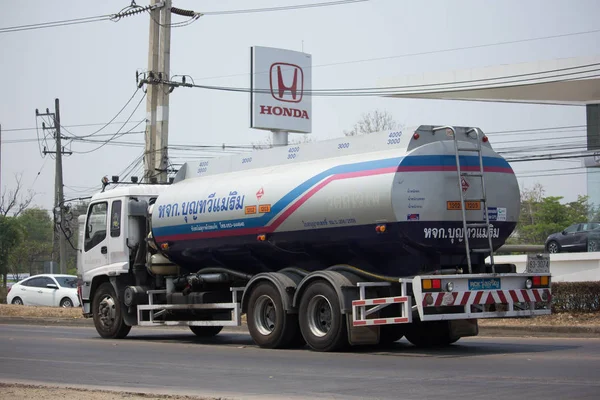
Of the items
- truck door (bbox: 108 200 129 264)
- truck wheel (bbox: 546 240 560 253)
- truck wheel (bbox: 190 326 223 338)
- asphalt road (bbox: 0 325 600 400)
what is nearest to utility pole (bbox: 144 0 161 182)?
truck door (bbox: 108 200 129 264)

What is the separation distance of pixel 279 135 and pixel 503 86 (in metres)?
11.4

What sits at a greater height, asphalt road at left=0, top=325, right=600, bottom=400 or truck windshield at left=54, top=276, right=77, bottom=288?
truck windshield at left=54, top=276, right=77, bottom=288

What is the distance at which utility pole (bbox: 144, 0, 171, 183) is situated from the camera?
28922 millimetres

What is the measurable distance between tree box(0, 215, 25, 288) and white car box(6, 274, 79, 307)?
10.1 metres

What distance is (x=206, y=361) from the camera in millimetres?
14062

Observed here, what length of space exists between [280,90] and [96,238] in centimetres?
1846

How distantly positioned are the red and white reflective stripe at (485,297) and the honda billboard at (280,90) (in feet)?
74.3

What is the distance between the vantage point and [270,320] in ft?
54.2

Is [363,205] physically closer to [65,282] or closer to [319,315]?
[319,315]

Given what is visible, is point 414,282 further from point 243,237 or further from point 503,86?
point 503,86

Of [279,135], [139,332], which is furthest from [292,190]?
[279,135]

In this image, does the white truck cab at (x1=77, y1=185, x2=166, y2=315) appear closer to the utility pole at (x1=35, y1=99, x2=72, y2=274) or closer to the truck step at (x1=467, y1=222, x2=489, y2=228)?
the truck step at (x1=467, y1=222, x2=489, y2=228)

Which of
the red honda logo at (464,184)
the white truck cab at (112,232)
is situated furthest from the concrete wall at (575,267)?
the red honda logo at (464,184)

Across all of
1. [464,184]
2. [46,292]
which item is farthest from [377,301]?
[46,292]
